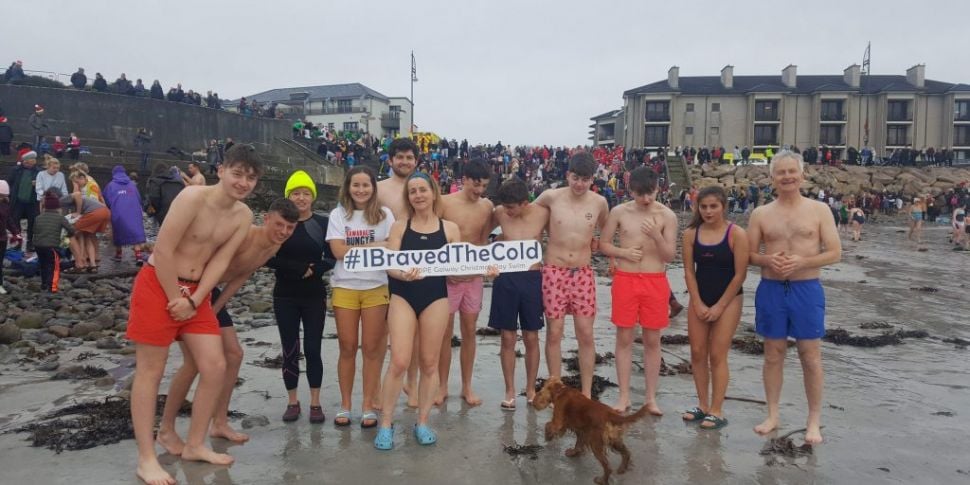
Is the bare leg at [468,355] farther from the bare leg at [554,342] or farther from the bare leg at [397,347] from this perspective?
the bare leg at [397,347]

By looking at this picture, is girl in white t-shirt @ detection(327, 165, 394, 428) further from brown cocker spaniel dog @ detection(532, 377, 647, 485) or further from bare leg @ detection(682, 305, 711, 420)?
bare leg @ detection(682, 305, 711, 420)

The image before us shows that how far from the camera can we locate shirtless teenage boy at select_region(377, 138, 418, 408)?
5.73 meters

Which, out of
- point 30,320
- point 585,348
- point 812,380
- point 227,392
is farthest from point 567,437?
point 30,320

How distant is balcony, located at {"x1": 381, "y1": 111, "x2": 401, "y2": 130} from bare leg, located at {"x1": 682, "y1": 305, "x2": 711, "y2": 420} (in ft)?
260

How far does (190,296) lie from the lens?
4.22 meters

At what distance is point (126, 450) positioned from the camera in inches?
180

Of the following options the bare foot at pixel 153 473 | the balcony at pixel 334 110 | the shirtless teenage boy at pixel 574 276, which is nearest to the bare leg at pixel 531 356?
the shirtless teenage boy at pixel 574 276

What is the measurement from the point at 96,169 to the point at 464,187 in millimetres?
20614

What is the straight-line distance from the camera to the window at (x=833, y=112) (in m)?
62.9

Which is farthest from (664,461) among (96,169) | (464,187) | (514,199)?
(96,169)

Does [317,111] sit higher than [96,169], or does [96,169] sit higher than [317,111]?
[317,111]

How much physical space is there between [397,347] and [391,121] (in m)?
80.3

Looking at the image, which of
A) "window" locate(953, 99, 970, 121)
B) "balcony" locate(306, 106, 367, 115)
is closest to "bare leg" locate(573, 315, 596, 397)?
"window" locate(953, 99, 970, 121)

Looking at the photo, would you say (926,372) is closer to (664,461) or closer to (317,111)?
(664,461)
